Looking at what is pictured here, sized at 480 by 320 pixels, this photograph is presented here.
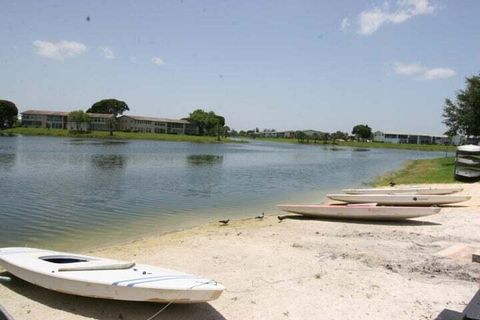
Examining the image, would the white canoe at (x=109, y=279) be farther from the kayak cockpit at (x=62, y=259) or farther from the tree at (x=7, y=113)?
the tree at (x=7, y=113)

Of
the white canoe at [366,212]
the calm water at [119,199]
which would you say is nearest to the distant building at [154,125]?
the calm water at [119,199]

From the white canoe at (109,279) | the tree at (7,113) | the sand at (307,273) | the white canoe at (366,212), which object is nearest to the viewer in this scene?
the white canoe at (109,279)

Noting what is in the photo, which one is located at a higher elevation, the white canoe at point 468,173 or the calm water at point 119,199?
the white canoe at point 468,173

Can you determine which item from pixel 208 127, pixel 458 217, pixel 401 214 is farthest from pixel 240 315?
pixel 208 127

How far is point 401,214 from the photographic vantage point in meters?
13.5

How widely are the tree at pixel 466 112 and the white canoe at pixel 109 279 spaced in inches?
1454

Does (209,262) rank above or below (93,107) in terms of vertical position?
below

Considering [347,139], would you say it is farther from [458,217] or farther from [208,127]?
[458,217]

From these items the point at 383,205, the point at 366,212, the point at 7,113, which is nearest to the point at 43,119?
the point at 7,113

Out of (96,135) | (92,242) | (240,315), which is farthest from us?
(96,135)

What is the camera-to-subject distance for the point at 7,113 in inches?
4857

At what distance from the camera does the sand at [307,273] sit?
633 centimetres

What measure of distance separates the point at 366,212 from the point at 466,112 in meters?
29.9

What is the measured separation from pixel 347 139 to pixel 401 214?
185 m
